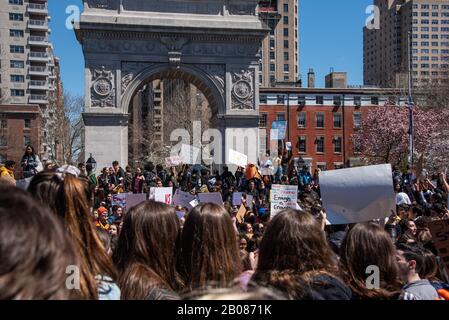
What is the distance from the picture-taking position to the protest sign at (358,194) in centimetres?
661

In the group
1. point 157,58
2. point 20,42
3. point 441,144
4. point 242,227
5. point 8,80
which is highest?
point 20,42

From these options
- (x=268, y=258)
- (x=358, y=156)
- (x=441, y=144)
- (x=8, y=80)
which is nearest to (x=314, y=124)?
(x=358, y=156)

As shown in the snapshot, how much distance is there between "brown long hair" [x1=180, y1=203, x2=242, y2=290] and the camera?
379 centimetres

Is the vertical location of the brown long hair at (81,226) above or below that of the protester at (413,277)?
above

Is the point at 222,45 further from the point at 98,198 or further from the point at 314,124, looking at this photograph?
the point at 314,124

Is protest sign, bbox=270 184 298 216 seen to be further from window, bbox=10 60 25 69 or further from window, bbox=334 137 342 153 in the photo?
window, bbox=10 60 25 69

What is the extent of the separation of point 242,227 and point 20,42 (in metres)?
89.4

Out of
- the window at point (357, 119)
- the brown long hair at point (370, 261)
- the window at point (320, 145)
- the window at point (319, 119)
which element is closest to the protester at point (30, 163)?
the brown long hair at point (370, 261)

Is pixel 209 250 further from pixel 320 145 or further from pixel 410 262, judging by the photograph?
pixel 320 145

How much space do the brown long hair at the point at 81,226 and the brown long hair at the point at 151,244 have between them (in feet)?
1.11

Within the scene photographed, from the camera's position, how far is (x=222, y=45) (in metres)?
30.7

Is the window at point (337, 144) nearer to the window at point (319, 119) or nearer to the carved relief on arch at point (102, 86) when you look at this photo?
the window at point (319, 119)

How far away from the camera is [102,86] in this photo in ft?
96.9

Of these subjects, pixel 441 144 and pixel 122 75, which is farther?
pixel 441 144
